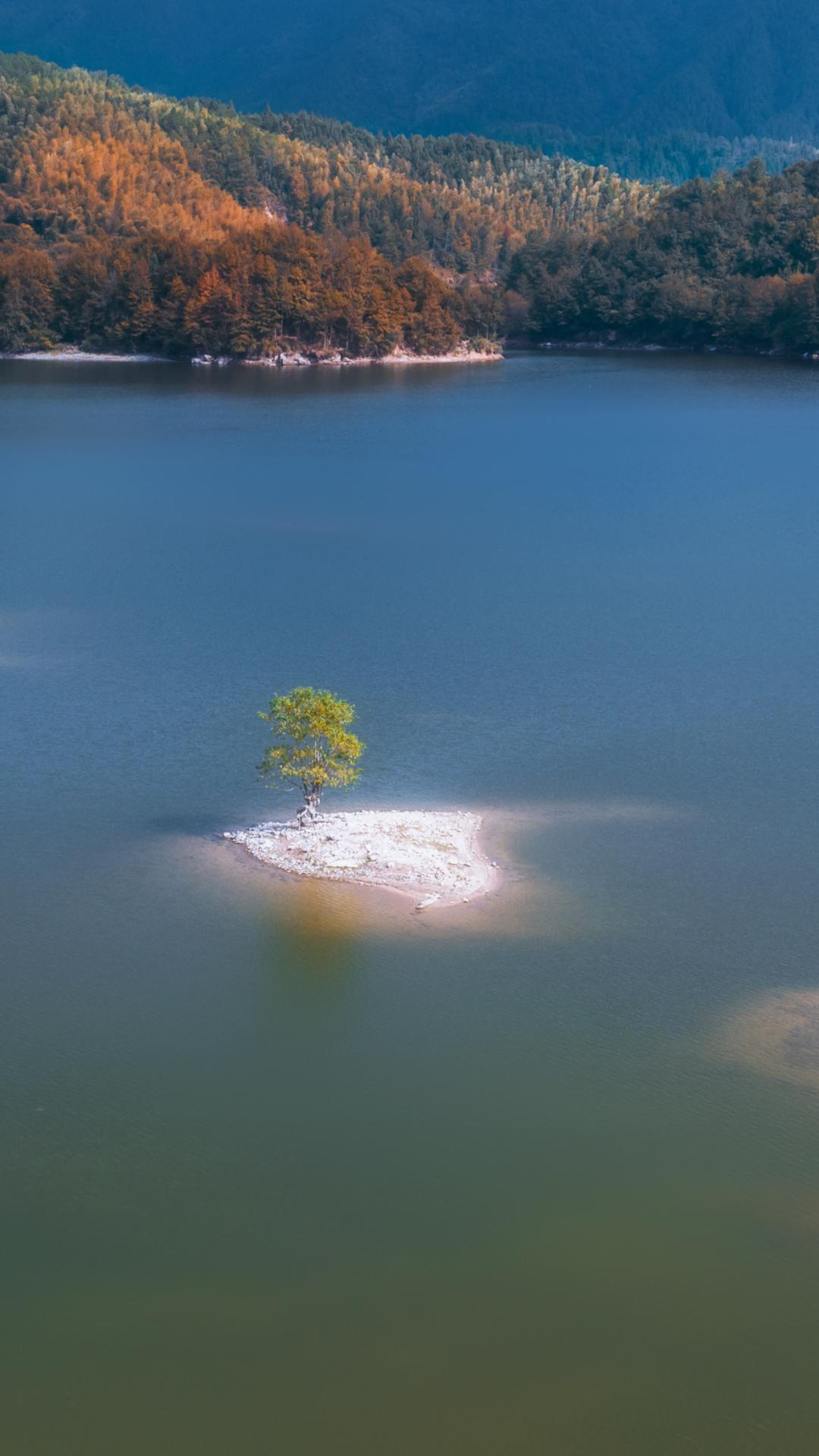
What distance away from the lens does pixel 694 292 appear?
347ft

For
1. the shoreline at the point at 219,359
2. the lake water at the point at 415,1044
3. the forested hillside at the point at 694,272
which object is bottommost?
the lake water at the point at 415,1044

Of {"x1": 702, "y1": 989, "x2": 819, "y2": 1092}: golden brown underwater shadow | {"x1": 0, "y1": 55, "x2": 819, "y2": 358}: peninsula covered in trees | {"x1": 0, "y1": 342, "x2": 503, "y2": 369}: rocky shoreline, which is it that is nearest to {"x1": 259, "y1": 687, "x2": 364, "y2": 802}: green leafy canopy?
{"x1": 702, "y1": 989, "x2": 819, "y2": 1092}: golden brown underwater shadow

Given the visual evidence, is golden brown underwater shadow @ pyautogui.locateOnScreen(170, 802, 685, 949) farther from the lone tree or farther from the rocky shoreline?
the rocky shoreline

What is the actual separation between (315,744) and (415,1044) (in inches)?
235

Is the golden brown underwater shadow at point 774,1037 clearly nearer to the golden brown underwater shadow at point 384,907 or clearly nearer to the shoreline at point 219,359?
the golden brown underwater shadow at point 384,907

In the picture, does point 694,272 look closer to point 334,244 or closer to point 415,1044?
point 334,244

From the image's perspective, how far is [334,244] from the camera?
114m

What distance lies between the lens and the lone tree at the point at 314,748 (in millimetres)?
20922

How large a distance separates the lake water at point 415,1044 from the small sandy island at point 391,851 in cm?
37

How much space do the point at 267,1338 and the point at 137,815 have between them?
1049cm

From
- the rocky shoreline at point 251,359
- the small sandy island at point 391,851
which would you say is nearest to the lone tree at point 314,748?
the small sandy island at point 391,851

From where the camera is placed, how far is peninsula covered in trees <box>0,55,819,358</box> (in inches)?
3610

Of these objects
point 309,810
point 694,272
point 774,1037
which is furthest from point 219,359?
point 774,1037

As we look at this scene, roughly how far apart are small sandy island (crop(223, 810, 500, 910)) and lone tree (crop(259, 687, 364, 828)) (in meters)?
0.46
